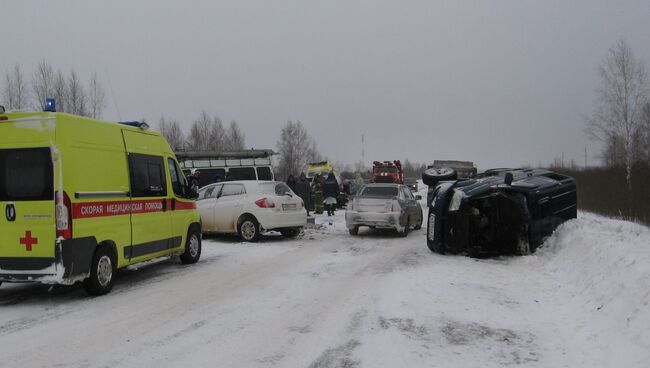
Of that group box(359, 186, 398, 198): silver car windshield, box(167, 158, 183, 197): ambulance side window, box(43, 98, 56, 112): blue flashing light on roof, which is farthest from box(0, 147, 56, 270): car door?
box(359, 186, 398, 198): silver car windshield

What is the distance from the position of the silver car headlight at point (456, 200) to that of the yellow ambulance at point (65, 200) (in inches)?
246

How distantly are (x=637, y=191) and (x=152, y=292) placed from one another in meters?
17.0

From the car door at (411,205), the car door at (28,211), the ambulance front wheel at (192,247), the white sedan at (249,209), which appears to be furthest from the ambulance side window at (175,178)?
the car door at (411,205)

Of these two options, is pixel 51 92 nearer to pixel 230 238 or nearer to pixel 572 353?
pixel 230 238

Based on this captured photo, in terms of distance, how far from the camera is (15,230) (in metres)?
7.16

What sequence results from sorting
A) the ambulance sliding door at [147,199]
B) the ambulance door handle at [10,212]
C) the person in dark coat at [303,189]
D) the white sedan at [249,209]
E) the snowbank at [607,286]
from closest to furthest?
the snowbank at [607,286]
the ambulance door handle at [10,212]
the ambulance sliding door at [147,199]
the white sedan at [249,209]
the person in dark coat at [303,189]

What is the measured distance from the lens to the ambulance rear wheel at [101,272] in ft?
25.2

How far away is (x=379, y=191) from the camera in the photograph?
51.1 ft

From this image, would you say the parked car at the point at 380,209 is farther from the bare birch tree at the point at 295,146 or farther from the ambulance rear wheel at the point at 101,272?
the bare birch tree at the point at 295,146

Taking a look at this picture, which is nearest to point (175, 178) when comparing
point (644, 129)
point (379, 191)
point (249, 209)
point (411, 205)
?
point (249, 209)

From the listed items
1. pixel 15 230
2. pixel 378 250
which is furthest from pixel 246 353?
pixel 378 250

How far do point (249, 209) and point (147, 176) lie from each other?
5.02m

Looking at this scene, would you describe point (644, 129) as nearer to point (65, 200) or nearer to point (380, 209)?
point (380, 209)

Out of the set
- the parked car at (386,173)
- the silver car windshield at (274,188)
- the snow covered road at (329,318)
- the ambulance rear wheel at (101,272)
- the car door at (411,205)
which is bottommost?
the snow covered road at (329,318)
